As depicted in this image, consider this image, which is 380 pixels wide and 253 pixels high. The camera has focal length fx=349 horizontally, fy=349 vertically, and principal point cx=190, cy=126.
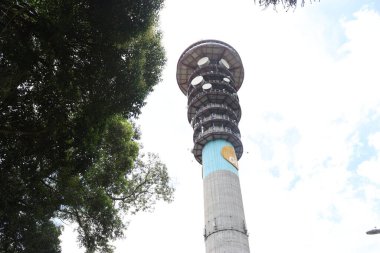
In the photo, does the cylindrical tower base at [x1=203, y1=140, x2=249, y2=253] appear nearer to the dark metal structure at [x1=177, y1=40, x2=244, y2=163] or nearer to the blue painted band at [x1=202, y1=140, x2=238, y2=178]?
the blue painted band at [x1=202, y1=140, x2=238, y2=178]

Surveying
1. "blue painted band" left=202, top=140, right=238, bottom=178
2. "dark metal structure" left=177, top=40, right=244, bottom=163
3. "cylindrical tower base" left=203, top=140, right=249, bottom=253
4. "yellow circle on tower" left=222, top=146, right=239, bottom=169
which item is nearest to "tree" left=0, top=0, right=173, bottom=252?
"cylindrical tower base" left=203, top=140, right=249, bottom=253

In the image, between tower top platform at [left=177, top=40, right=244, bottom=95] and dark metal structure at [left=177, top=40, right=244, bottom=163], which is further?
tower top platform at [left=177, top=40, right=244, bottom=95]

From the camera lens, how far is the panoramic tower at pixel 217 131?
116 ft

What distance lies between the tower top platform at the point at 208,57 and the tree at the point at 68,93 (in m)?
34.9

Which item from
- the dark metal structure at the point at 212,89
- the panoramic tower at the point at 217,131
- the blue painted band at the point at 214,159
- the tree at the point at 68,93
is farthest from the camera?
the dark metal structure at the point at 212,89

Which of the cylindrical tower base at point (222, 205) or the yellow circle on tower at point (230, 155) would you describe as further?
the yellow circle on tower at point (230, 155)

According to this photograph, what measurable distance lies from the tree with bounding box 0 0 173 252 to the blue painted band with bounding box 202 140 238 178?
24.4 m

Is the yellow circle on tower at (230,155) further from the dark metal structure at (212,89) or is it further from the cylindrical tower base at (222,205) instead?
the dark metal structure at (212,89)

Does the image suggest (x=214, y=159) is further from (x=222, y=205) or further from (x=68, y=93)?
(x=68, y=93)

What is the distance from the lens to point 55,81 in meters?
12.8

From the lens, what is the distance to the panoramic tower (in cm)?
3525

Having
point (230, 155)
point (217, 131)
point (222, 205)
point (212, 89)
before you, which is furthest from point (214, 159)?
point (212, 89)

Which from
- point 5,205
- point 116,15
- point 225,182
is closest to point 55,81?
point 116,15

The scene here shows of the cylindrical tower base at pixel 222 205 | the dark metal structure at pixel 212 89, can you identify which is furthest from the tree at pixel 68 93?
the dark metal structure at pixel 212 89
